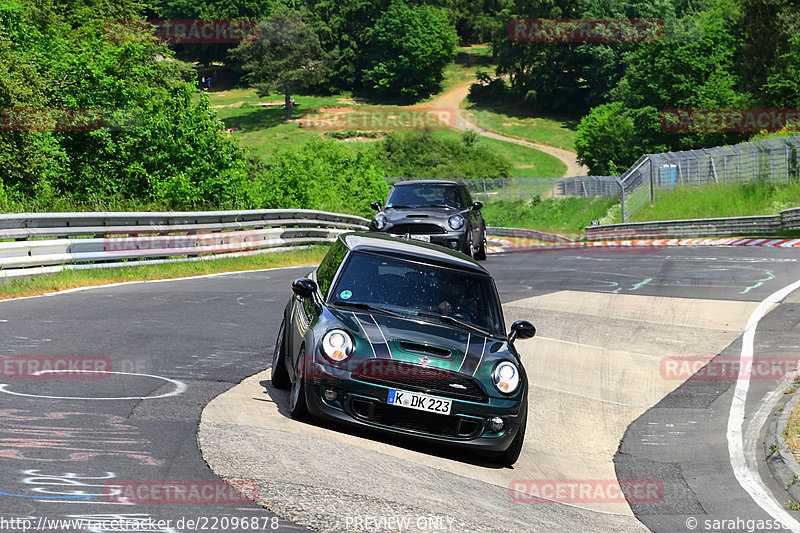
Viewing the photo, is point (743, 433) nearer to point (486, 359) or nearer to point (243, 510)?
point (486, 359)

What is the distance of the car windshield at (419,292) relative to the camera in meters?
8.16

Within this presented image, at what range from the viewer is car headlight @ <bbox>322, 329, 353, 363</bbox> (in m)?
7.39

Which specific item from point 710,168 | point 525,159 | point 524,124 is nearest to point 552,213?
point 710,168

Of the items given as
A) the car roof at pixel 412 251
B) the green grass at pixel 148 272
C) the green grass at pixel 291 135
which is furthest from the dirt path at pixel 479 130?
the car roof at pixel 412 251

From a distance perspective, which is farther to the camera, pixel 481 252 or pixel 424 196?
pixel 481 252

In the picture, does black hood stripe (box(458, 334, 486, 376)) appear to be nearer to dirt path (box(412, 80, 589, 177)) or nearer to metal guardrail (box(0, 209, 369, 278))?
metal guardrail (box(0, 209, 369, 278))

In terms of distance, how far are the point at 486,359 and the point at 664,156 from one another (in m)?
46.5

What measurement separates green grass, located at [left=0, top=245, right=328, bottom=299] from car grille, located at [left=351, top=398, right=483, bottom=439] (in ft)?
29.3

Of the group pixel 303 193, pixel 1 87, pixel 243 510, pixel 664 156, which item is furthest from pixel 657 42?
pixel 243 510

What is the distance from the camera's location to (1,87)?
32094 mm

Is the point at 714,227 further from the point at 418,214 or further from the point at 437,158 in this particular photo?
the point at 437,158

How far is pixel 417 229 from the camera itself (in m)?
19.3

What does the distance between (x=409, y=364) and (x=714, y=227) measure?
36014mm

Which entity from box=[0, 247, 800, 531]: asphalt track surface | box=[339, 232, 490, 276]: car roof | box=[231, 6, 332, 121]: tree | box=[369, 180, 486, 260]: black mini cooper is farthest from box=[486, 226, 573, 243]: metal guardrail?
box=[231, 6, 332, 121]: tree
